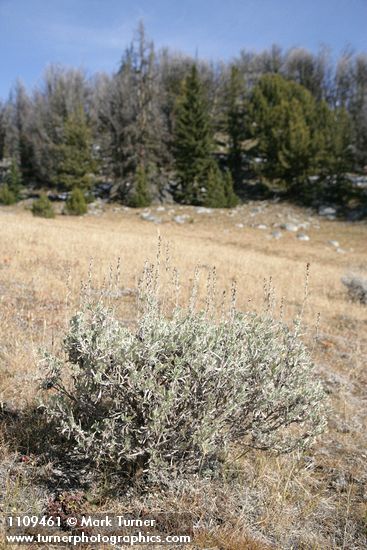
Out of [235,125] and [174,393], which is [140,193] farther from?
[174,393]

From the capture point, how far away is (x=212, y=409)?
261 cm

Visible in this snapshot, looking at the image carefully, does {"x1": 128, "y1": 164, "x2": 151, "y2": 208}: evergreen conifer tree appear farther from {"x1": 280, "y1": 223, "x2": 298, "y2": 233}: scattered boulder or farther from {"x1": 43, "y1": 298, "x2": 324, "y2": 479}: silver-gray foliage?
{"x1": 43, "y1": 298, "x2": 324, "y2": 479}: silver-gray foliage

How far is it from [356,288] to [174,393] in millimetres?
10396

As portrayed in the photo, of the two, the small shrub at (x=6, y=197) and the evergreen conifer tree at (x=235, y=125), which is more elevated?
the evergreen conifer tree at (x=235, y=125)

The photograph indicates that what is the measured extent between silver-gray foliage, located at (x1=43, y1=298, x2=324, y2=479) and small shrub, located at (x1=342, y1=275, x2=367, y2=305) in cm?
900

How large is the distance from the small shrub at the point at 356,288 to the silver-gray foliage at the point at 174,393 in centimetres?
900

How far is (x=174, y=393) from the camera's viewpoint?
8.06 feet

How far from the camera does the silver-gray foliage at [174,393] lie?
2541 millimetres

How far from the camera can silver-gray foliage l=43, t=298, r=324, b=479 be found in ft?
8.34

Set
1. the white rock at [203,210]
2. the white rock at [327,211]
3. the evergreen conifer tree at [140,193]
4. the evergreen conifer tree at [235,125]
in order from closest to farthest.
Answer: the white rock at [203,210], the white rock at [327,211], the evergreen conifer tree at [140,193], the evergreen conifer tree at [235,125]

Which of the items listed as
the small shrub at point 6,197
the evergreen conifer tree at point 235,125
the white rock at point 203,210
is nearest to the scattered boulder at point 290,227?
the white rock at point 203,210

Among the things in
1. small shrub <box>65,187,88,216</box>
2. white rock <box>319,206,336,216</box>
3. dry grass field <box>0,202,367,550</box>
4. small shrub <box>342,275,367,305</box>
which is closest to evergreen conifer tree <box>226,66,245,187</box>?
white rock <box>319,206,336,216</box>

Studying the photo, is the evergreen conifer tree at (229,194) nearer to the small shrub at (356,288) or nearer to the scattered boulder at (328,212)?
the scattered boulder at (328,212)

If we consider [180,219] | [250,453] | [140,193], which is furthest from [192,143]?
[250,453]
